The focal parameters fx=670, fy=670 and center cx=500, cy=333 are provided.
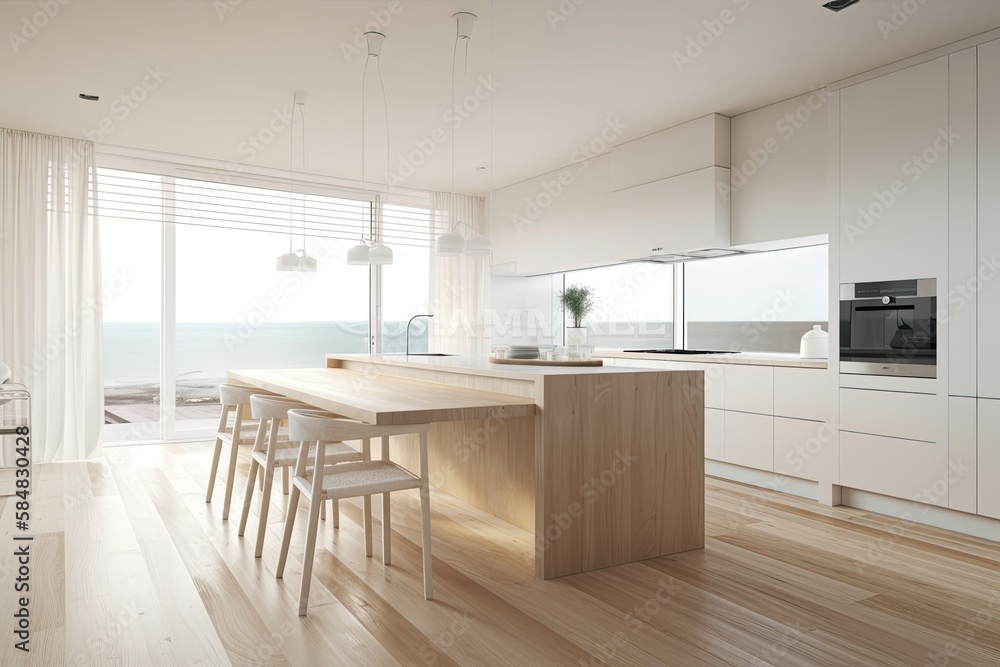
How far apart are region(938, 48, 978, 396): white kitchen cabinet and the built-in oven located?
89 mm

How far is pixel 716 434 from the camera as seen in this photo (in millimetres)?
4496

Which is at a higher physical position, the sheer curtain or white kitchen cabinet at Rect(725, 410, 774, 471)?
the sheer curtain

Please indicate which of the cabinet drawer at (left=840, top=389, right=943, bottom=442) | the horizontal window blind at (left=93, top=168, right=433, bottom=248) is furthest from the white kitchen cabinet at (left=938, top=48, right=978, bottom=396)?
the horizontal window blind at (left=93, top=168, right=433, bottom=248)

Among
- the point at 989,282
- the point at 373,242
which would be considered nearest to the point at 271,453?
the point at 373,242

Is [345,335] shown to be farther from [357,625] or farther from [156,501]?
[357,625]

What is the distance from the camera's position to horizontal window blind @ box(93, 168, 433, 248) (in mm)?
5545
